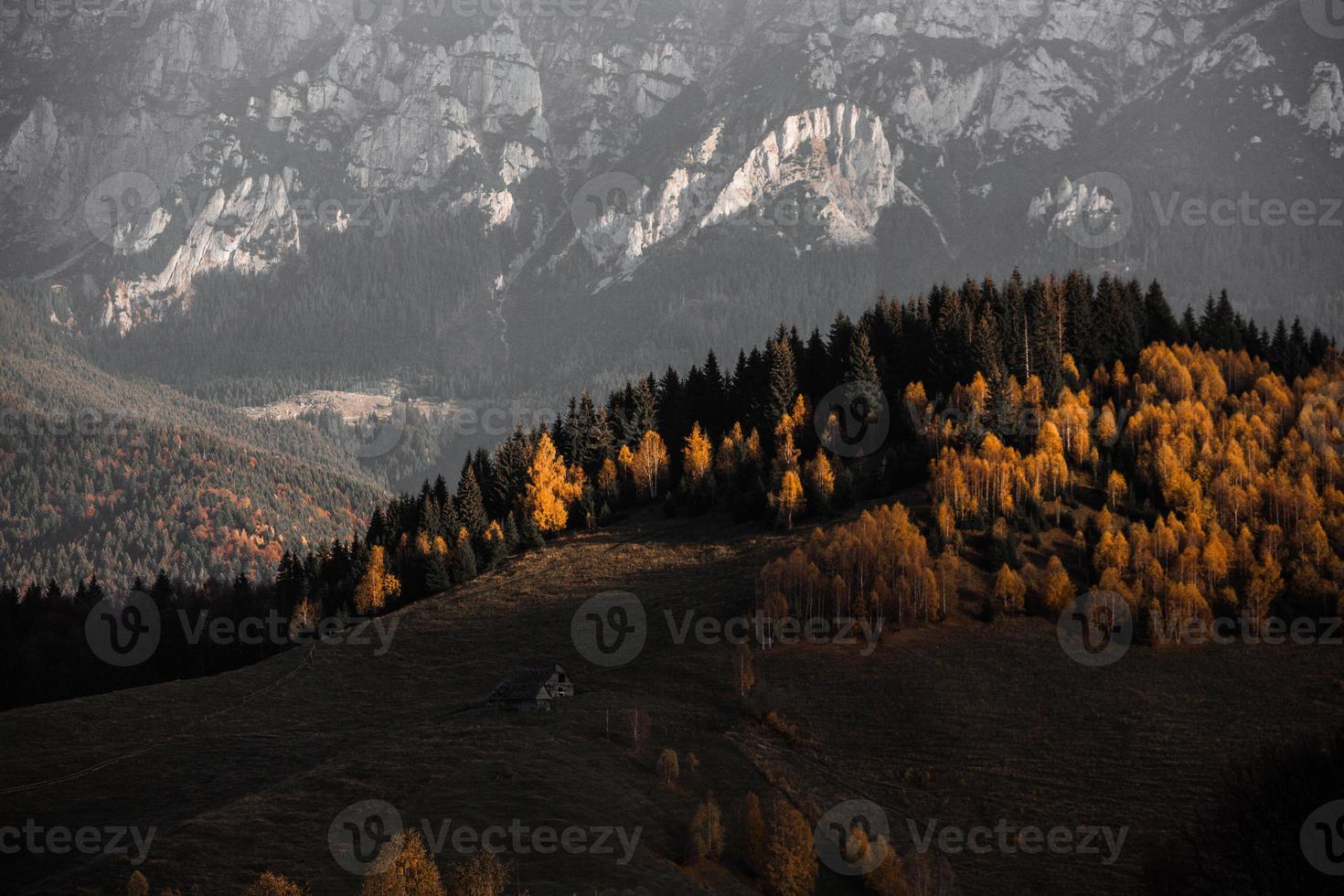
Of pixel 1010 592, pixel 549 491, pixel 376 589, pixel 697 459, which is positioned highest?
pixel 697 459

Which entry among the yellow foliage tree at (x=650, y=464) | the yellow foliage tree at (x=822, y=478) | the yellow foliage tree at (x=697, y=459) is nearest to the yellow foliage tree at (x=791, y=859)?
the yellow foliage tree at (x=822, y=478)

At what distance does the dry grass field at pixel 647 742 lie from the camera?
72.6 m

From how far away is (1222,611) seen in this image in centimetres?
12025

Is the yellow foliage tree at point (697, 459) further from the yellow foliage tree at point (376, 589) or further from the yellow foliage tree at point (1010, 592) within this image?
the yellow foliage tree at point (1010, 592)

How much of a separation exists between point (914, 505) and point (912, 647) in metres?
25.5

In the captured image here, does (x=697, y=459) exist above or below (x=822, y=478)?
above

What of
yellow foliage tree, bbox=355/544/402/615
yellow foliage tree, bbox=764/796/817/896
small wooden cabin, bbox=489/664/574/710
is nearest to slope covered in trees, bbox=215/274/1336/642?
yellow foliage tree, bbox=355/544/402/615

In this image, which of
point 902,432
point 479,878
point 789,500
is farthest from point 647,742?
point 902,432

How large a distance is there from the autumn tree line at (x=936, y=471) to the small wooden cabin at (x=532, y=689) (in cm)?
2579

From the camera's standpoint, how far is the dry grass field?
72625mm

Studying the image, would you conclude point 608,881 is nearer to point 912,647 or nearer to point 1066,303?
point 912,647

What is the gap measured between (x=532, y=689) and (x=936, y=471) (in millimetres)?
59013

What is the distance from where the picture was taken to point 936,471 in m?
138

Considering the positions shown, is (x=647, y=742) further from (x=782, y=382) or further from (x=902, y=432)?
(x=782, y=382)
